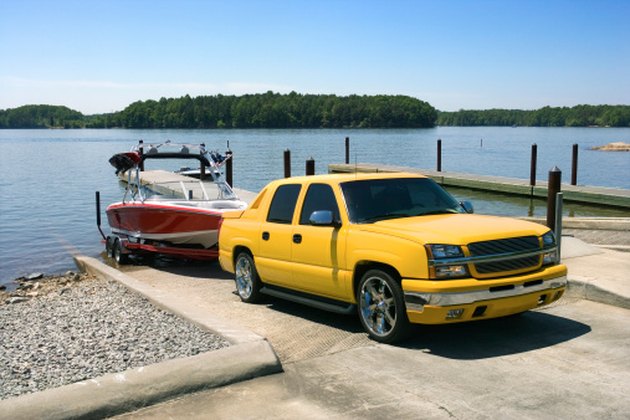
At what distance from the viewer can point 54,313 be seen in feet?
30.1

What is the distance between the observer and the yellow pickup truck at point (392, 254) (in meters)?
6.73

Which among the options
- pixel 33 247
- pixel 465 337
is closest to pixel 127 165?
pixel 33 247

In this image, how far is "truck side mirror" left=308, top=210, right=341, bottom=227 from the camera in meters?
7.79

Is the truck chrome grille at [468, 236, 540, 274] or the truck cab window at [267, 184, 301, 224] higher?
the truck cab window at [267, 184, 301, 224]

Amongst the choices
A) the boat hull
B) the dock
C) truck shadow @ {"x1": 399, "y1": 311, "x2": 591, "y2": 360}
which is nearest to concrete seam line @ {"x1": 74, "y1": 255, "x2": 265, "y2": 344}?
truck shadow @ {"x1": 399, "y1": 311, "x2": 591, "y2": 360}

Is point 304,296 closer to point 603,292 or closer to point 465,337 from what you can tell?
point 465,337

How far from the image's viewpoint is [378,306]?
7.30 m

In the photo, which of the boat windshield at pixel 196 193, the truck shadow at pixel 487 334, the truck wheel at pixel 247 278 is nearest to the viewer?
the truck shadow at pixel 487 334

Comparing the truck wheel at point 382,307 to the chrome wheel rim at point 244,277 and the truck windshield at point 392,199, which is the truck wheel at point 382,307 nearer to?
the truck windshield at point 392,199

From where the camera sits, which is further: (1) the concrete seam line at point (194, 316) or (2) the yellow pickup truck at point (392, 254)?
(1) the concrete seam line at point (194, 316)

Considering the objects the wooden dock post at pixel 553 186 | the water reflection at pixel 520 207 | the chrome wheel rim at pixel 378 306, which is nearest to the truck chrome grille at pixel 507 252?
the chrome wheel rim at pixel 378 306

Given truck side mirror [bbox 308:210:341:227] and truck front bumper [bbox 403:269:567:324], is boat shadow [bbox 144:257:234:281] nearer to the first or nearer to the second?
truck side mirror [bbox 308:210:341:227]

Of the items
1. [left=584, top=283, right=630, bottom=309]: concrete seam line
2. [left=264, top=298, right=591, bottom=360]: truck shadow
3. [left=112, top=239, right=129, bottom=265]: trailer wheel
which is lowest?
[left=112, top=239, right=129, bottom=265]: trailer wheel

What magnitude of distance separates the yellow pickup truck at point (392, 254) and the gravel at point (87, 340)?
1.49 m
